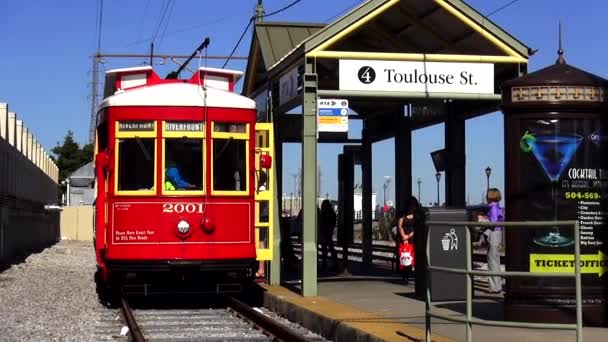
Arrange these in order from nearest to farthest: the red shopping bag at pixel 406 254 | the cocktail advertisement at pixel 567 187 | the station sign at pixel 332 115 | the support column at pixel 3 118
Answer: the cocktail advertisement at pixel 567 187 < the station sign at pixel 332 115 < the red shopping bag at pixel 406 254 < the support column at pixel 3 118

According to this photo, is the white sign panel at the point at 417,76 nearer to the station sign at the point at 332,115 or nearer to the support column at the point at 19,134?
the station sign at the point at 332,115

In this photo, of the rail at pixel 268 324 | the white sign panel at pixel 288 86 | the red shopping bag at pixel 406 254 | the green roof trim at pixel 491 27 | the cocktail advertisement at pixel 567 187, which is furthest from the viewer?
the red shopping bag at pixel 406 254

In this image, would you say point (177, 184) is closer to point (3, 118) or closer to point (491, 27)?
point (491, 27)

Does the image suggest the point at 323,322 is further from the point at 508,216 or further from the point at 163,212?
the point at 163,212

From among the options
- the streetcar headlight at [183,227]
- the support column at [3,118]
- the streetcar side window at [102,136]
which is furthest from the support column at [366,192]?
the support column at [3,118]

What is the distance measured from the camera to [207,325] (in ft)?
41.0

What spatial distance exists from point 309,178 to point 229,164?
124cm

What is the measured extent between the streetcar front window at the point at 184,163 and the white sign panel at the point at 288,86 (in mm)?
1629

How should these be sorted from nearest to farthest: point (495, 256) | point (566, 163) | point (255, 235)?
point (566, 163), point (495, 256), point (255, 235)

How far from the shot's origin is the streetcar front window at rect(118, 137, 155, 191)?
44.3 feet

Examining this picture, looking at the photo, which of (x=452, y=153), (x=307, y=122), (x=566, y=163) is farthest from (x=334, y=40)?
(x=566, y=163)

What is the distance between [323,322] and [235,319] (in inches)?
100

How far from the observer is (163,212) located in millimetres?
13367

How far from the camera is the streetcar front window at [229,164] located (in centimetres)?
1371
